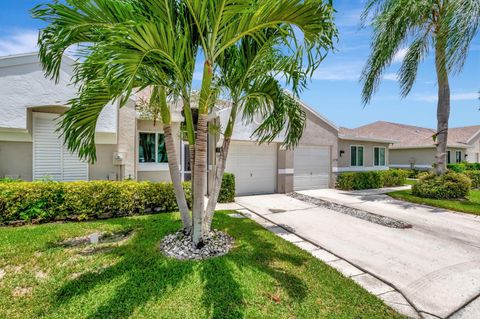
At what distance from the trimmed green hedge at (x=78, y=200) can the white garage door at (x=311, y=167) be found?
906 cm

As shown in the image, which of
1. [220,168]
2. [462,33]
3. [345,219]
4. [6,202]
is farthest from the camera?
[462,33]

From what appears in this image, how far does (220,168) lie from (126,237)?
10.9ft

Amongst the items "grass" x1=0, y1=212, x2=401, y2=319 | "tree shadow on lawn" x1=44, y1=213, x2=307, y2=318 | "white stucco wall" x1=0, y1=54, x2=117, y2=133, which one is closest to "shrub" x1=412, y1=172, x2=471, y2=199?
"grass" x1=0, y1=212, x2=401, y2=319

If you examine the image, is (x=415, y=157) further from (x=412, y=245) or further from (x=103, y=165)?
(x=103, y=165)

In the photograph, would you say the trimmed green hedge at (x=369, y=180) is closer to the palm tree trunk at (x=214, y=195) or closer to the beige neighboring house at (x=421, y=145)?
the beige neighboring house at (x=421, y=145)

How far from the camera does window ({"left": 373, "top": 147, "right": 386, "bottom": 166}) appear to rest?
829 inches

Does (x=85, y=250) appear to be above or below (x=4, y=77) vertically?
below

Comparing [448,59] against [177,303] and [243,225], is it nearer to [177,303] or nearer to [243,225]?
[243,225]

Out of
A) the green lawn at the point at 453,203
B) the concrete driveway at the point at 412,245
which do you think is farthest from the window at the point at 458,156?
the concrete driveway at the point at 412,245

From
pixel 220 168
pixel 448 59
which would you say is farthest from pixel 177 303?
pixel 448 59

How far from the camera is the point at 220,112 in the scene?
489 inches

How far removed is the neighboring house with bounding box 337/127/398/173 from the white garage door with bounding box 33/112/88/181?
1652 centimetres

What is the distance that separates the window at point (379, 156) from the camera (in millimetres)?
21047

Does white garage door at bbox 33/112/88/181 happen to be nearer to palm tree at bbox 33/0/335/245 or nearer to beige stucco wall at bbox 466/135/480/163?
palm tree at bbox 33/0/335/245
